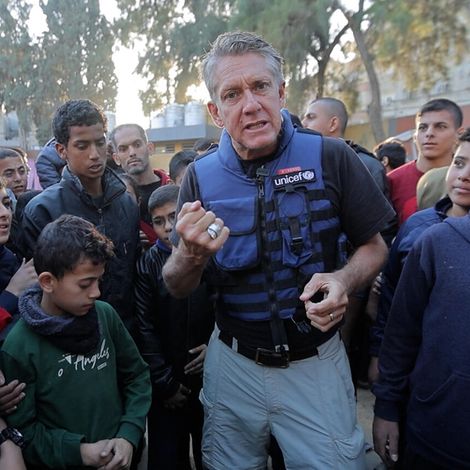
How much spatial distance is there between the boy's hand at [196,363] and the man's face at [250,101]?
113 cm

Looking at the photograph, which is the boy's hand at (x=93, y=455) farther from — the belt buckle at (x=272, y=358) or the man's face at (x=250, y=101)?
the man's face at (x=250, y=101)

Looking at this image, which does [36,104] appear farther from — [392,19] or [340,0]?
[392,19]

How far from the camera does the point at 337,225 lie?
1.83 metres

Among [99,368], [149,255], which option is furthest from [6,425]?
[149,255]

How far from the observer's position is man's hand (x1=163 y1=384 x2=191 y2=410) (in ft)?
8.05

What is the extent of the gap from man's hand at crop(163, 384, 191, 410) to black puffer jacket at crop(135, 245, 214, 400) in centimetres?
3

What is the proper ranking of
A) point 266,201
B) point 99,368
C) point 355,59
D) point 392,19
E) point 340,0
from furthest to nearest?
point 355,59
point 340,0
point 392,19
point 99,368
point 266,201

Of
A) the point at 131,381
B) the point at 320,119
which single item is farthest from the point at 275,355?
the point at 320,119

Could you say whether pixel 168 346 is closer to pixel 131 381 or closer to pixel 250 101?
pixel 131 381

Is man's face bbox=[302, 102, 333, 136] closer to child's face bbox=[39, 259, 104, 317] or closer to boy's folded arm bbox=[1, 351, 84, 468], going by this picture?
child's face bbox=[39, 259, 104, 317]

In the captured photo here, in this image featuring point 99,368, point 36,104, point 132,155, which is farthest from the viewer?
point 36,104

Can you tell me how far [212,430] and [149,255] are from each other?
96 cm

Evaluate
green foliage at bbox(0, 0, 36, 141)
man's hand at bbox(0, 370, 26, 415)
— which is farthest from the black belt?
green foliage at bbox(0, 0, 36, 141)

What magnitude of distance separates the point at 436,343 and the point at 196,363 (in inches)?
49.7
